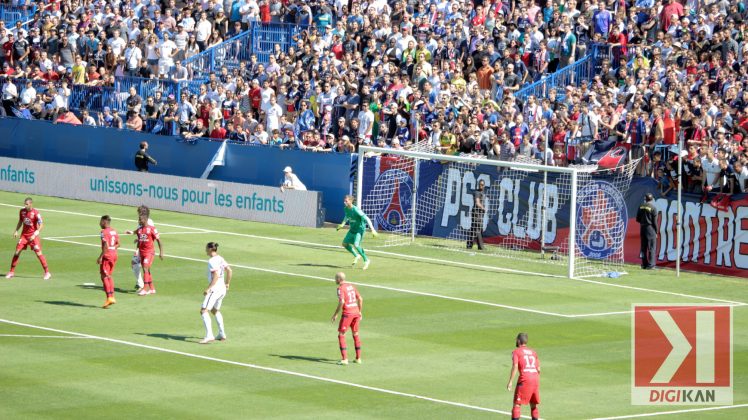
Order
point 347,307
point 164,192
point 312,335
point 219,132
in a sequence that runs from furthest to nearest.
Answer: point 219,132 → point 164,192 → point 312,335 → point 347,307

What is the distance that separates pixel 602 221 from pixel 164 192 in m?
15.9

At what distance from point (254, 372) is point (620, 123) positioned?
61.9 feet

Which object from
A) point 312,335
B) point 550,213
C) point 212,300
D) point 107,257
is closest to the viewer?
point 212,300

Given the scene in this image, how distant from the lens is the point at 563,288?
34000 millimetres

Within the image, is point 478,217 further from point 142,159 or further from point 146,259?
point 142,159

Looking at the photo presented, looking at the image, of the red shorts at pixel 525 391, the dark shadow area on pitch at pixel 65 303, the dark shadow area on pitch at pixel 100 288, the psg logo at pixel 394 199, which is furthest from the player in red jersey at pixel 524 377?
the psg logo at pixel 394 199

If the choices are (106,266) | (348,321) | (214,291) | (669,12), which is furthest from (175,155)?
(348,321)

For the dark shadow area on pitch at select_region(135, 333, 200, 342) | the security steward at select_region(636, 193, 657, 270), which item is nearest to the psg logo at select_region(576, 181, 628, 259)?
the security steward at select_region(636, 193, 657, 270)

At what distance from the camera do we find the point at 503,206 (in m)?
40.0

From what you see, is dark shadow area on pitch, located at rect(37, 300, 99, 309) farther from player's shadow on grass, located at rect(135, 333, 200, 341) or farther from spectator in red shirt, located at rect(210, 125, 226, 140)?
spectator in red shirt, located at rect(210, 125, 226, 140)

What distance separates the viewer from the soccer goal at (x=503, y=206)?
37656mm

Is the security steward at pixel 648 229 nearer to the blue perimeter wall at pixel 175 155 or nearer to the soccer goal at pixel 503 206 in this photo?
the soccer goal at pixel 503 206

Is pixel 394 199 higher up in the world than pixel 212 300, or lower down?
higher up

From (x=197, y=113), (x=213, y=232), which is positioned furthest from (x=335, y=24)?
(x=213, y=232)
